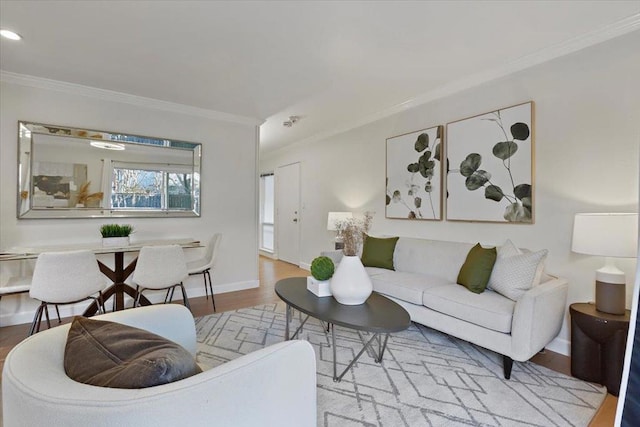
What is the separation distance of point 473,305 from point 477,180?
1357 mm

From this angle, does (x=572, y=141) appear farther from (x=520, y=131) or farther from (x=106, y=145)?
(x=106, y=145)

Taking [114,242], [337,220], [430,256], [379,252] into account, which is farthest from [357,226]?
[114,242]

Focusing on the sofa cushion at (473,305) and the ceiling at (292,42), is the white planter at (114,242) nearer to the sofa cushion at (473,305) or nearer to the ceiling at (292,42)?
the ceiling at (292,42)

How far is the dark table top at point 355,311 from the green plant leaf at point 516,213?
1.49m

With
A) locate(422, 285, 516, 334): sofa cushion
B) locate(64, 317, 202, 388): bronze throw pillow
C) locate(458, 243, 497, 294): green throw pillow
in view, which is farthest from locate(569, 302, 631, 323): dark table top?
locate(64, 317, 202, 388): bronze throw pillow

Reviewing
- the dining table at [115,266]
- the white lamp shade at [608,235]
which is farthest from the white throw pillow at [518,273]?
the dining table at [115,266]

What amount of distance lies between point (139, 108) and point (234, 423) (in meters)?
3.93

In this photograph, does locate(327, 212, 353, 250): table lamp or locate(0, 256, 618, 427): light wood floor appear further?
locate(327, 212, 353, 250): table lamp

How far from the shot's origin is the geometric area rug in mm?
1698

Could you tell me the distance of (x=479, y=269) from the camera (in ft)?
8.50

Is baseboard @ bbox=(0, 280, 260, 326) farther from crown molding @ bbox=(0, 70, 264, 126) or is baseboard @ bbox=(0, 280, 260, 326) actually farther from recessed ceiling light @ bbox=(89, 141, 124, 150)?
crown molding @ bbox=(0, 70, 264, 126)

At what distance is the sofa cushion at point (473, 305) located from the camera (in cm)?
217

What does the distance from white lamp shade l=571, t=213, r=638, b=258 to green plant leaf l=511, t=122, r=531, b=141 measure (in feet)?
3.03

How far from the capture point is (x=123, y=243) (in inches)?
127
